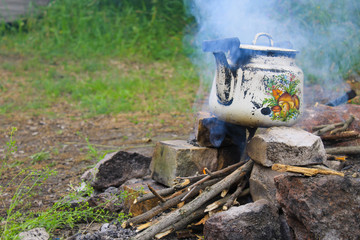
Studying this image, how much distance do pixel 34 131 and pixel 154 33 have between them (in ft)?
13.2

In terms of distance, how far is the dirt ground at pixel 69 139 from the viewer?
3.39m

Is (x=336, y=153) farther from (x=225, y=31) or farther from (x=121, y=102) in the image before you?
(x=121, y=102)

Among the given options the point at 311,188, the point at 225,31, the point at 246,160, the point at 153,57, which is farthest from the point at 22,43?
the point at 311,188

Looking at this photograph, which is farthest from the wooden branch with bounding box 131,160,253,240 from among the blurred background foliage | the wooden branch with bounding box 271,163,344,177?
the blurred background foliage

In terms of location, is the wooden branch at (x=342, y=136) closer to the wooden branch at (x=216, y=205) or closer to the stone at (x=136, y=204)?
the wooden branch at (x=216, y=205)

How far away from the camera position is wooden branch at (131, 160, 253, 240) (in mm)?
2223

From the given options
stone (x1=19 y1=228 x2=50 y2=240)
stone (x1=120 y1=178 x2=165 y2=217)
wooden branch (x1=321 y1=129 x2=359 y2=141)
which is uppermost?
wooden branch (x1=321 y1=129 x2=359 y2=141)

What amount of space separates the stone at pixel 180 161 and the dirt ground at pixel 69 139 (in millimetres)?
915

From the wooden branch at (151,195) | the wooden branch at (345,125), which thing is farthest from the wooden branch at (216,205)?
the wooden branch at (345,125)

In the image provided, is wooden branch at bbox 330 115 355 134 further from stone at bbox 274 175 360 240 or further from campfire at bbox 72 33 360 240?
stone at bbox 274 175 360 240

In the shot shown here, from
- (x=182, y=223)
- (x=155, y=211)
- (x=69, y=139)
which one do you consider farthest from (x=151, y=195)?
(x=69, y=139)

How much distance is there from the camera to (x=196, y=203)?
2.34 meters

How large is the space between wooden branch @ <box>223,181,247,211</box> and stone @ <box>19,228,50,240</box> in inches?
43.3

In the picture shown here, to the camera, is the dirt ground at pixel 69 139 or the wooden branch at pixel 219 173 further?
the dirt ground at pixel 69 139
